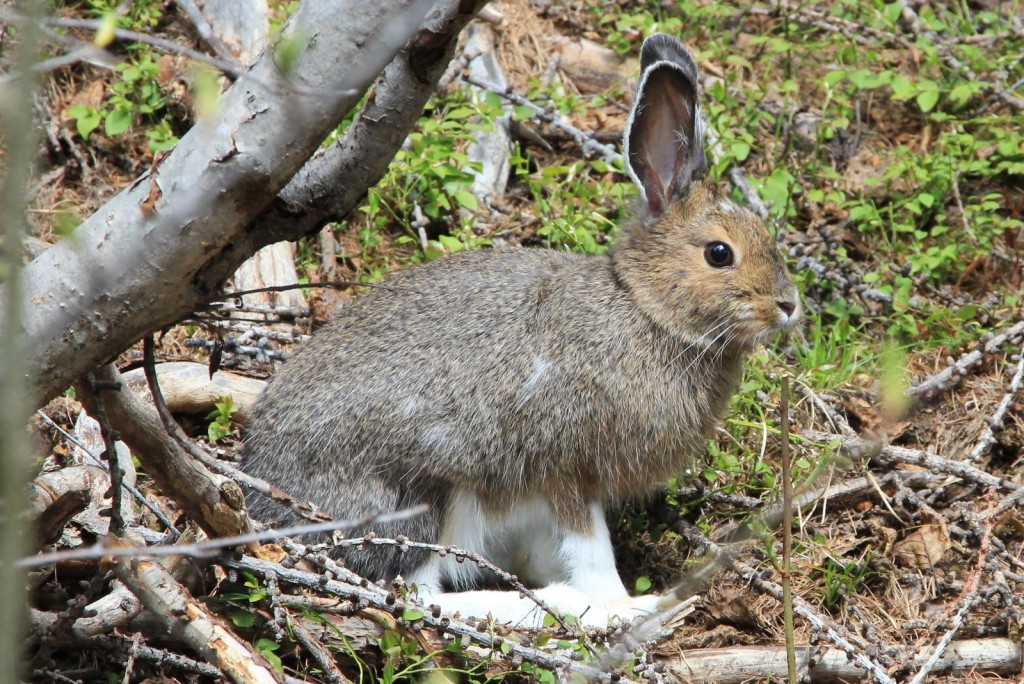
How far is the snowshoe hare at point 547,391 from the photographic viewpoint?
193 inches

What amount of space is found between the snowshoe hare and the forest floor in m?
0.48

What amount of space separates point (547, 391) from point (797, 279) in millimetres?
1914

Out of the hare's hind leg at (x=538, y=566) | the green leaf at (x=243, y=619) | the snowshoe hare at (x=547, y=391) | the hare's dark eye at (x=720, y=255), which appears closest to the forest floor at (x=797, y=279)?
the green leaf at (x=243, y=619)

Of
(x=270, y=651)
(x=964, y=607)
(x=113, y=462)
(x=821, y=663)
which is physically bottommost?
(x=821, y=663)

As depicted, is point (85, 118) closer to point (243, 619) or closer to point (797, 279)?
point (243, 619)

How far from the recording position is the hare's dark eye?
4.99m

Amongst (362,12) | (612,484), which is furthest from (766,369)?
(362,12)

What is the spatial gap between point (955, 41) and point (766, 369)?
2952mm

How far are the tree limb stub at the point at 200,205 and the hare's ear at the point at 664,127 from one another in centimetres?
213

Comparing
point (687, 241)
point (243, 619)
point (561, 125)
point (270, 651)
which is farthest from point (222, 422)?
point (561, 125)

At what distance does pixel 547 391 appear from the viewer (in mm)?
4953

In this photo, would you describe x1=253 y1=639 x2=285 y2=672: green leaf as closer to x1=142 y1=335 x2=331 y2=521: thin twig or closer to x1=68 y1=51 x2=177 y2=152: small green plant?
x1=142 y1=335 x2=331 y2=521: thin twig

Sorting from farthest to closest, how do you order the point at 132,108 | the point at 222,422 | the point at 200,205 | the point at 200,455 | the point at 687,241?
the point at 132,108 < the point at 222,422 < the point at 687,241 < the point at 200,455 < the point at 200,205

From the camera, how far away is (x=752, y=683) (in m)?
4.59
